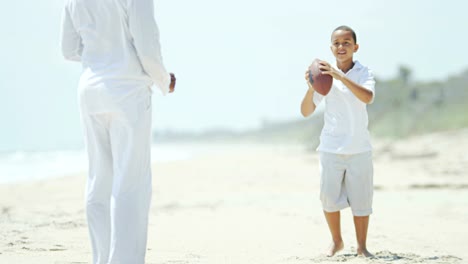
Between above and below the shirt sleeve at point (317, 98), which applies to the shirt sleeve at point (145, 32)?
above

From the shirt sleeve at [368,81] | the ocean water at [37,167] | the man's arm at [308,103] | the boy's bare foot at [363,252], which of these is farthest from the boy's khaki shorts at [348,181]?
the ocean water at [37,167]

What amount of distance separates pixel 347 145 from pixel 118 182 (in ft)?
6.74

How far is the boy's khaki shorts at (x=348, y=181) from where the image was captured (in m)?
5.35

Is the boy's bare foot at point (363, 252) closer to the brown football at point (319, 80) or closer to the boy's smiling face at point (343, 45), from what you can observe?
the brown football at point (319, 80)

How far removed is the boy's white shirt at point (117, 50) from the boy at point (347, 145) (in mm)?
1695

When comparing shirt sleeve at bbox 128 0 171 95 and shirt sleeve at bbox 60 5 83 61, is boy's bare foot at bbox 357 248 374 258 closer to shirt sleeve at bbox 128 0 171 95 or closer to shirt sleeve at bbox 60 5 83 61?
shirt sleeve at bbox 128 0 171 95

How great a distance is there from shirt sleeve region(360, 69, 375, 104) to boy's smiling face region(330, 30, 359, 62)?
20 cm

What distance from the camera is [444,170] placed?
15781 mm

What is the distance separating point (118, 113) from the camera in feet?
13.3

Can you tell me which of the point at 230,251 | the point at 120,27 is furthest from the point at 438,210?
the point at 120,27

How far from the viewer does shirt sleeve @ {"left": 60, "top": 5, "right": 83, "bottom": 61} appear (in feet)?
14.4

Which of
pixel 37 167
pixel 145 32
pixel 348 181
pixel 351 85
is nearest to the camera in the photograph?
pixel 145 32

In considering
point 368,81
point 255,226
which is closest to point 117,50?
point 368,81

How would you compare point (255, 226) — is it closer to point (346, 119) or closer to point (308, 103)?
point (308, 103)
